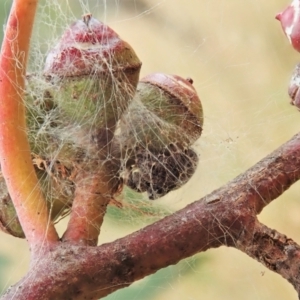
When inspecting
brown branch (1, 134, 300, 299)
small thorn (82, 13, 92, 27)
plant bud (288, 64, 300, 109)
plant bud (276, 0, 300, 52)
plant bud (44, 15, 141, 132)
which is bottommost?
brown branch (1, 134, 300, 299)

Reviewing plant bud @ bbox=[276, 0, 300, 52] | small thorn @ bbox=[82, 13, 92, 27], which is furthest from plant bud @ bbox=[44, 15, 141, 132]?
plant bud @ bbox=[276, 0, 300, 52]

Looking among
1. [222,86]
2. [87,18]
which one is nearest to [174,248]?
[87,18]

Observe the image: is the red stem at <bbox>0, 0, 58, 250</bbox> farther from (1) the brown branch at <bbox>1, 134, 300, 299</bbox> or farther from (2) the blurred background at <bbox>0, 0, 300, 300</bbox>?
(2) the blurred background at <bbox>0, 0, 300, 300</bbox>

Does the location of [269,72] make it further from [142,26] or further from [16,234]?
[16,234]

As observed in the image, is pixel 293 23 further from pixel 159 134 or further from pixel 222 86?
pixel 222 86

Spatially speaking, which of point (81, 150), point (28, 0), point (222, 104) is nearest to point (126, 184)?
point (81, 150)

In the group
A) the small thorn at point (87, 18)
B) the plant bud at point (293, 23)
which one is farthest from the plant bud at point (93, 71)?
the plant bud at point (293, 23)

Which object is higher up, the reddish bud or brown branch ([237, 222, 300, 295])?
the reddish bud
